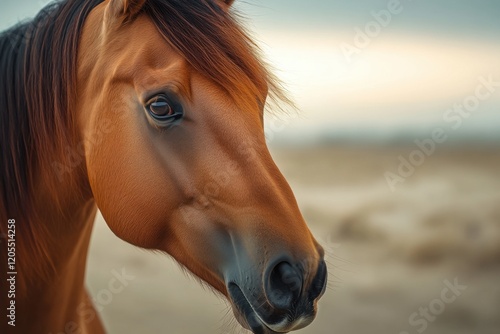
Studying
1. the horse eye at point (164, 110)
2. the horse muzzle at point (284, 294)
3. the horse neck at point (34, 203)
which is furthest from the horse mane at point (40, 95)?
the horse muzzle at point (284, 294)

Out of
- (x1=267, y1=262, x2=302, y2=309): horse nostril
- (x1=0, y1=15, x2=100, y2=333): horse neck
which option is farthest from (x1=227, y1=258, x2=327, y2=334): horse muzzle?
(x1=0, y1=15, x2=100, y2=333): horse neck

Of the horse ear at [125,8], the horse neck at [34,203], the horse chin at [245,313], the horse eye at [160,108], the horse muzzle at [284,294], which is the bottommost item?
the horse neck at [34,203]

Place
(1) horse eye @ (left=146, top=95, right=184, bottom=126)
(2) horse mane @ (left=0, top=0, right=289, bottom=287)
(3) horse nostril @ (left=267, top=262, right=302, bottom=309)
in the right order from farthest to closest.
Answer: (2) horse mane @ (left=0, top=0, right=289, bottom=287), (1) horse eye @ (left=146, top=95, right=184, bottom=126), (3) horse nostril @ (left=267, top=262, right=302, bottom=309)

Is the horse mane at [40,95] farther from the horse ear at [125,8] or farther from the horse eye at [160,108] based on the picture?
the horse eye at [160,108]

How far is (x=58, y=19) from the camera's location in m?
1.39

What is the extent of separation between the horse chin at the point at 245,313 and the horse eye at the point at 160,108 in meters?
0.43

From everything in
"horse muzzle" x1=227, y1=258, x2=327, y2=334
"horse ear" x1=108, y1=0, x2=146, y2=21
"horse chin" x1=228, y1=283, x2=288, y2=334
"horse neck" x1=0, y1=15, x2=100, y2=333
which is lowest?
"horse neck" x1=0, y1=15, x2=100, y2=333

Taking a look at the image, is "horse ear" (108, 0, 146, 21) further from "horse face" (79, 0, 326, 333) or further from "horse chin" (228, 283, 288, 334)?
"horse chin" (228, 283, 288, 334)

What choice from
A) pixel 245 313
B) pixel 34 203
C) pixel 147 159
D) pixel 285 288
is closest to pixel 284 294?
pixel 285 288

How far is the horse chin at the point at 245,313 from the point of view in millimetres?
1067

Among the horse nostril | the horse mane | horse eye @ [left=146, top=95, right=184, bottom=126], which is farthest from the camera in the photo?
the horse mane

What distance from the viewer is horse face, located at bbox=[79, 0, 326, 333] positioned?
104cm

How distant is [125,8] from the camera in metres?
1.23

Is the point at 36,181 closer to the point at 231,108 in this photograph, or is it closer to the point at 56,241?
the point at 56,241
